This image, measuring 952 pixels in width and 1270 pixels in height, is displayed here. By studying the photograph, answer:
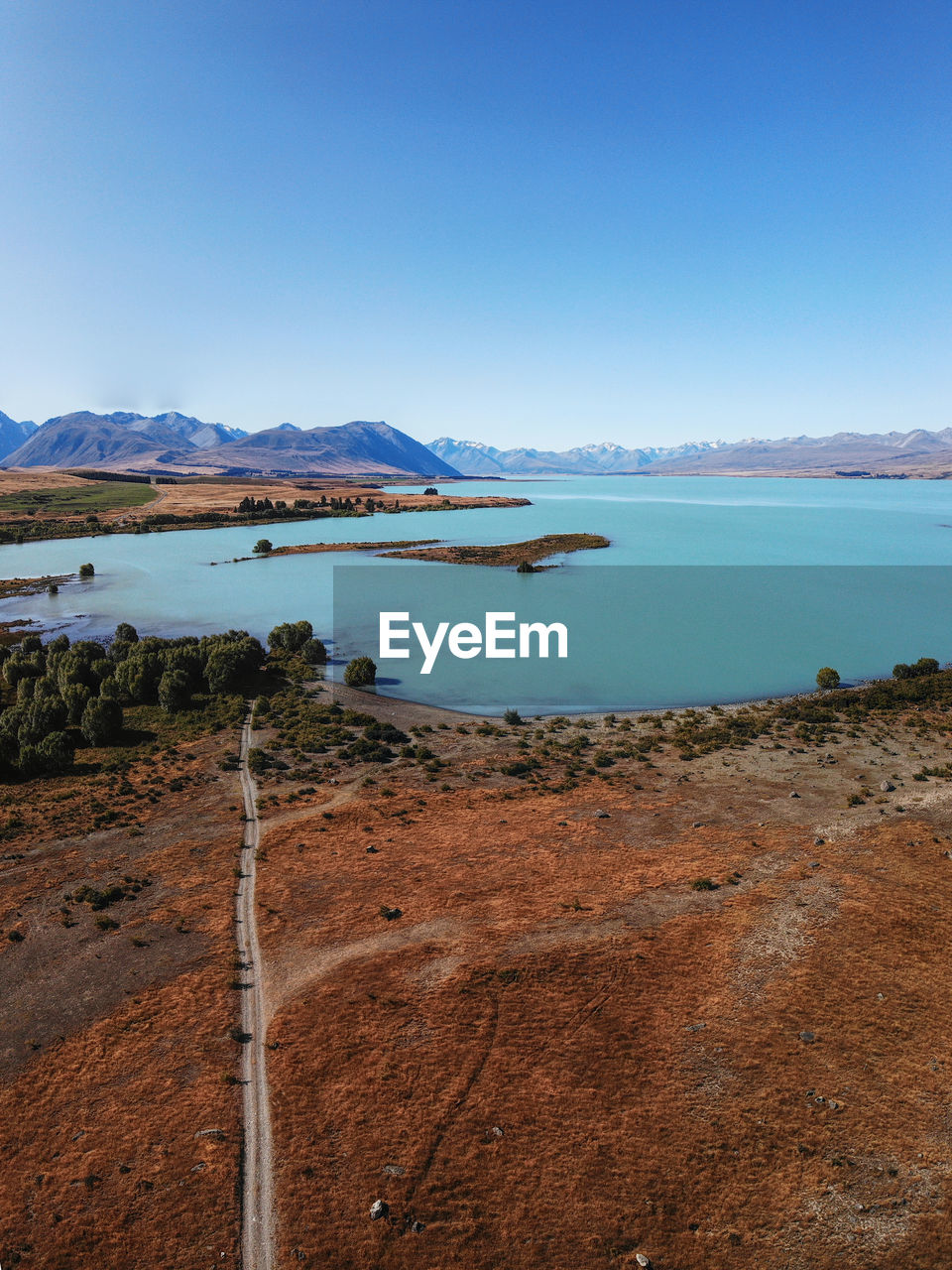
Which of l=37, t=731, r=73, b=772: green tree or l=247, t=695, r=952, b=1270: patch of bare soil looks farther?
l=37, t=731, r=73, b=772: green tree

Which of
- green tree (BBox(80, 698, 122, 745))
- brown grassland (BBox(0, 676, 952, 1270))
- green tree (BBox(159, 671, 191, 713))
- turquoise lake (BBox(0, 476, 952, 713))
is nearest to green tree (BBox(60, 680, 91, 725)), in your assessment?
green tree (BBox(80, 698, 122, 745))

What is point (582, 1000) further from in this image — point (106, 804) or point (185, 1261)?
point (106, 804)

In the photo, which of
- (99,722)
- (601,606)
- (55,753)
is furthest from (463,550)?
(55,753)

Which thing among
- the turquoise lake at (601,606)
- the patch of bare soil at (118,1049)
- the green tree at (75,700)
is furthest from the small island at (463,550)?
the patch of bare soil at (118,1049)

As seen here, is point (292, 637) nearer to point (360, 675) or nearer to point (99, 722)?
point (360, 675)

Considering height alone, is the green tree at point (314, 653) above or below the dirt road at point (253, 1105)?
above

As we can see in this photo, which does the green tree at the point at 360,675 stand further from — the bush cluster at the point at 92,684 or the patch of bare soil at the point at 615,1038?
the patch of bare soil at the point at 615,1038

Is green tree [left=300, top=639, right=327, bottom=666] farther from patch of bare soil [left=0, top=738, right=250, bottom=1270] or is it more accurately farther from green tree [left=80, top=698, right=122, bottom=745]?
patch of bare soil [left=0, top=738, right=250, bottom=1270]
